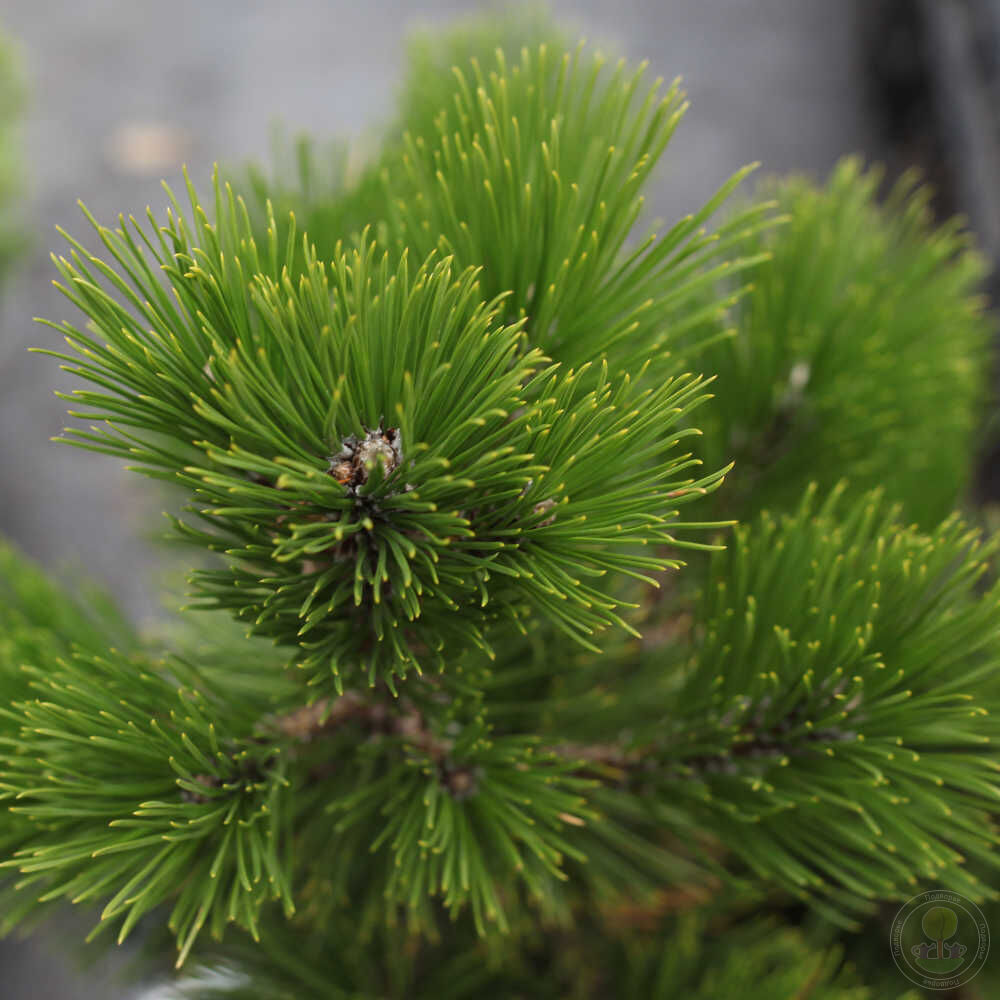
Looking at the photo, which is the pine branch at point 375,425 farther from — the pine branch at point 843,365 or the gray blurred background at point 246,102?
the gray blurred background at point 246,102

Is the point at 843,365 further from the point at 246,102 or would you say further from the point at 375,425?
the point at 246,102

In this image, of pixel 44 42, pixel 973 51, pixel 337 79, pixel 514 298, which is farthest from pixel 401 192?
pixel 44 42

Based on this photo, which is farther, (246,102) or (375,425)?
(246,102)

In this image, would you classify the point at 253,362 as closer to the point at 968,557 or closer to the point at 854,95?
the point at 968,557

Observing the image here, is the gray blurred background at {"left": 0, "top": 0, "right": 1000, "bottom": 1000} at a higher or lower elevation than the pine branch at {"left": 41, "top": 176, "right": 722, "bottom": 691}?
higher

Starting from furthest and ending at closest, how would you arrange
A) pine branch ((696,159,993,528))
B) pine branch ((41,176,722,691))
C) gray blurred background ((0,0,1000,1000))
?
gray blurred background ((0,0,1000,1000))
pine branch ((696,159,993,528))
pine branch ((41,176,722,691))

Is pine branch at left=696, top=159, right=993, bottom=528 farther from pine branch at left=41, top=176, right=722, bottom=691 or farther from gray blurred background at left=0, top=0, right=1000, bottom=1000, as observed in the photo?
gray blurred background at left=0, top=0, right=1000, bottom=1000

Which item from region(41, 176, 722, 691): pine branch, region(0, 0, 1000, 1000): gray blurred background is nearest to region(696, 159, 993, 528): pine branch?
region(41, 176, 722, 691): pine branch

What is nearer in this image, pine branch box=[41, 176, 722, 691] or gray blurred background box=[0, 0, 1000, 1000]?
pine branch box=[41, 176, 722, 691]

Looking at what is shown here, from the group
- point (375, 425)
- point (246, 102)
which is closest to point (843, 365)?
point (375, 425)
